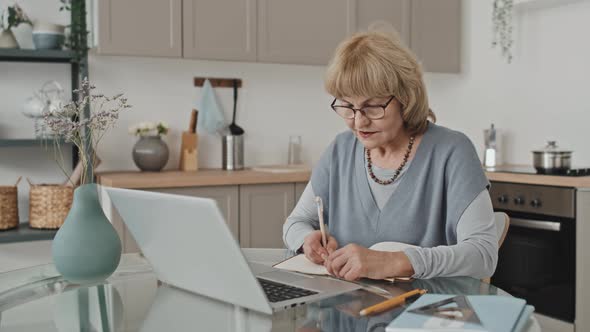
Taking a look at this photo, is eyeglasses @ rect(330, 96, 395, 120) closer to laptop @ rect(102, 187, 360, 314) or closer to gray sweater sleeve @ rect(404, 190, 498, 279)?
gray sweater sleeve @ rect(404, 190, 498, 279)

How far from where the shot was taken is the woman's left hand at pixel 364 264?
146 cm

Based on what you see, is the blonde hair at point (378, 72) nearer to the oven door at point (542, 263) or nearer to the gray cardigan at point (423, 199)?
the gray cardigan at point (423, 199)

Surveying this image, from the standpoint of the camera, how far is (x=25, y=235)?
310 cm

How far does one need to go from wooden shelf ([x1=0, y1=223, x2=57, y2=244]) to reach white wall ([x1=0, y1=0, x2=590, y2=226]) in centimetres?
41

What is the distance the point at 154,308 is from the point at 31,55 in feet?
7.53

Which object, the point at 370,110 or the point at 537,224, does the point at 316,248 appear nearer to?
the point at 370,110

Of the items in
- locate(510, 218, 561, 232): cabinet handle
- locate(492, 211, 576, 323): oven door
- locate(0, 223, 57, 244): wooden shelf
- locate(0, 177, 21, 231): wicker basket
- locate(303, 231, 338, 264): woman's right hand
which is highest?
locate(303, 231, 338, 264): woman's right hand

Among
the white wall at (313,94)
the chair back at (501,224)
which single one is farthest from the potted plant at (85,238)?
the white wall at (313,94)

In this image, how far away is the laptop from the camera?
1.18 metres

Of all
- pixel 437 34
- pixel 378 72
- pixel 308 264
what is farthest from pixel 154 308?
pixel 437 34

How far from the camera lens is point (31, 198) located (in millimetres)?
3234

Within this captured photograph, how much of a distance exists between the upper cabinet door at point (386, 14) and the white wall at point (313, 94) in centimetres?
43

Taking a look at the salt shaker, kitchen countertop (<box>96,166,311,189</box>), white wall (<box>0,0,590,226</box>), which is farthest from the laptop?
the salt shaker

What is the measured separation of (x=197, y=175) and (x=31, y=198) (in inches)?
30.9
